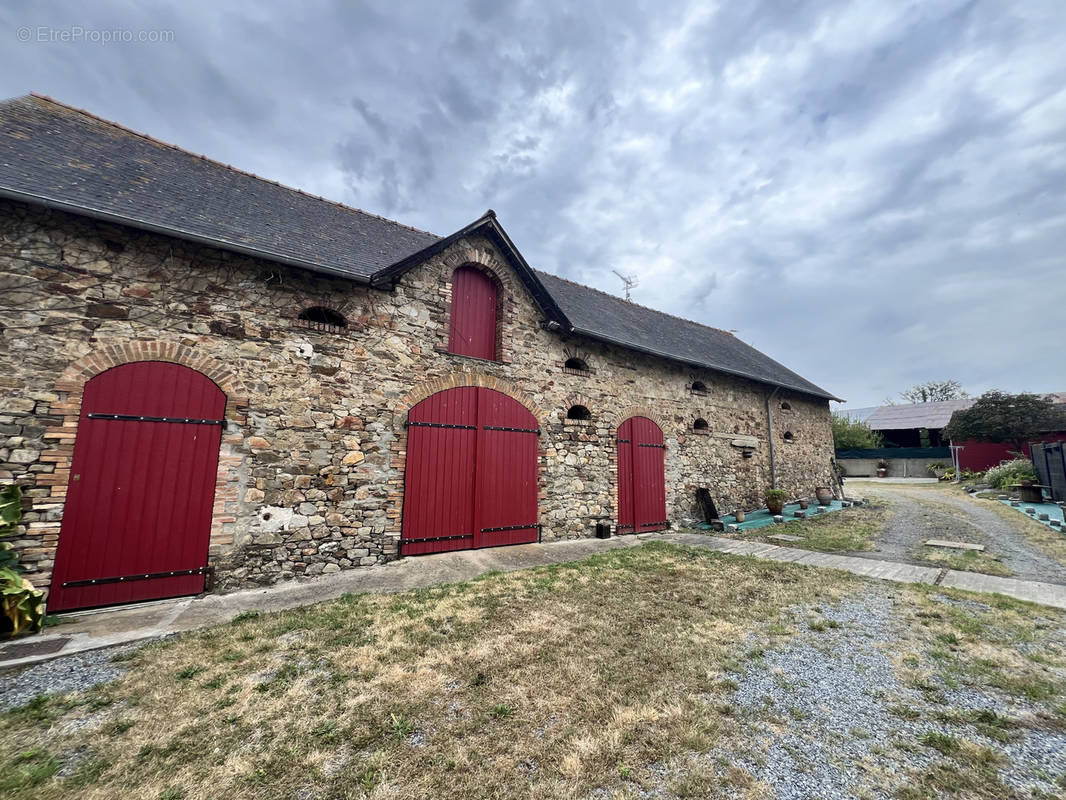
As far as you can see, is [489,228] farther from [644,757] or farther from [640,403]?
[644,757]

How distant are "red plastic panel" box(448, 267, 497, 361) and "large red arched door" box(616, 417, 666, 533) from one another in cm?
355

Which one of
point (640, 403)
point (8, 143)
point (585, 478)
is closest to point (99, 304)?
point (8, 143)

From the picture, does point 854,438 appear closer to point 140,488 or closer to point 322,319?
point 322,319

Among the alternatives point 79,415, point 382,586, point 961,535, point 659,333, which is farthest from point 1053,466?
point 79,415

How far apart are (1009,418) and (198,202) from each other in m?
31.3

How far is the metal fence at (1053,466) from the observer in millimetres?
11222

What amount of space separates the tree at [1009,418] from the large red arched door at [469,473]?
25687mm

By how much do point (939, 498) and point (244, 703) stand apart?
2014 cm

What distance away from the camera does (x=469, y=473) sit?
273 inches

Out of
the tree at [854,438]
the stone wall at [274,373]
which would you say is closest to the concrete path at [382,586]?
the stone wall at [274,373]

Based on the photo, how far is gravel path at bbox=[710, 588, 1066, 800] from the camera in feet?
6.93

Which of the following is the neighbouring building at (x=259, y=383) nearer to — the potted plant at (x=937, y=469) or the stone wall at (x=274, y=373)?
the stone wall at (x=274, y=373)

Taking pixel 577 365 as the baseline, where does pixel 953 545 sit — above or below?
below

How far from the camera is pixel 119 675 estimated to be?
3.04 metres
